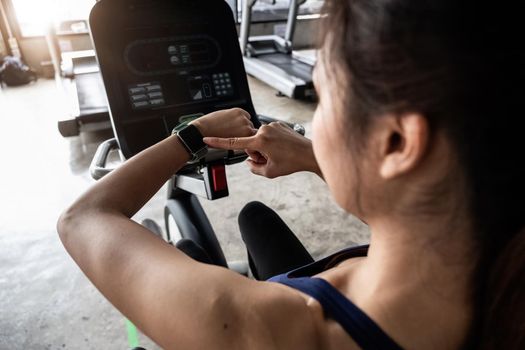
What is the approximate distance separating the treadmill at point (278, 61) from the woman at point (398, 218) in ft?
11.8

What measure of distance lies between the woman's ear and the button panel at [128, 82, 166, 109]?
38.7 inches

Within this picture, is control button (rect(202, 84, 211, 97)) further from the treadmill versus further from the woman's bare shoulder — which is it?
the treadmill

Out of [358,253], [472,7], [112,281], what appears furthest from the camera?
[358,253]

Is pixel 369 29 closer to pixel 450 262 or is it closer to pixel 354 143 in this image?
pixel 354 143

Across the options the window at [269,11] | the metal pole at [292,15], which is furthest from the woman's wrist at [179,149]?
the window at [269,11]

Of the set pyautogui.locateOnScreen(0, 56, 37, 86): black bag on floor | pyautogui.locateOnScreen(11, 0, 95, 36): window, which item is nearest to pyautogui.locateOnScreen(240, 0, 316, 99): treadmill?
pyautogui.locateOnScreen(11, 0, 95, 36): window

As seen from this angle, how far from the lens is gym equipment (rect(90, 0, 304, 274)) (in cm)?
123

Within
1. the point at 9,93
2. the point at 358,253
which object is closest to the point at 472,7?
the point at 358,253

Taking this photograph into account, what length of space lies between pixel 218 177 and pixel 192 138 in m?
0.28

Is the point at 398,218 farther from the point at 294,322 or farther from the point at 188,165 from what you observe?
the point at 188,165

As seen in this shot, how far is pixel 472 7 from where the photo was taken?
15.7 inches

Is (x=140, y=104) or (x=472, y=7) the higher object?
(x=472, y=7)

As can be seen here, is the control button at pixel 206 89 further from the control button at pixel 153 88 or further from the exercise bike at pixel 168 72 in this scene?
the control button at pixel 153 88

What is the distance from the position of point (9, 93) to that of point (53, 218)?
2703 millimetres
